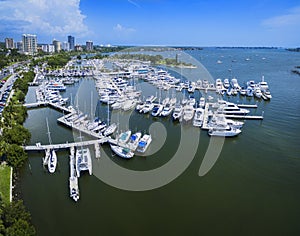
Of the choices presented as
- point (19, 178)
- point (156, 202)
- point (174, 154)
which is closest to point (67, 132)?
point (19, 178)

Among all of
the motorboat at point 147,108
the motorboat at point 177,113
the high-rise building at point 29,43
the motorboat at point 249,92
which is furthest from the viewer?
the high-rise building at point 29,43

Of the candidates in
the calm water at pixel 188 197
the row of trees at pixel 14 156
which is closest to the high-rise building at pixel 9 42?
the row of trees at pixel 14 156

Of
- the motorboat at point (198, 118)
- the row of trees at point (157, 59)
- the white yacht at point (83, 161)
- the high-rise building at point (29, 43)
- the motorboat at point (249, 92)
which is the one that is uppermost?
the high-rise building at point (29, 43)

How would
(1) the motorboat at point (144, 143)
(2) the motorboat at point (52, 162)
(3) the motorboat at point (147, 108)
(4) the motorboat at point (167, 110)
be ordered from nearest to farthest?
(2) the motorboat at point (52, 162) → (1) the motorboat at point (144, 143) → (4) the motorboat at point (167, 110) → (3) the motorboat at point (147, 108)

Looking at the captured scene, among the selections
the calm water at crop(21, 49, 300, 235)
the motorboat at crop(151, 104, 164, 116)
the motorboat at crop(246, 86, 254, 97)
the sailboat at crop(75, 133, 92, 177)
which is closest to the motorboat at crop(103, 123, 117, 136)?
the calm water at crop(21, 49, 300, 235)

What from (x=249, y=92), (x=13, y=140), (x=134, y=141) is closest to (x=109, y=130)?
(x=134, y=141)

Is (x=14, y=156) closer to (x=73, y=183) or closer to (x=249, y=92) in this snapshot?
(x=73, y=183)

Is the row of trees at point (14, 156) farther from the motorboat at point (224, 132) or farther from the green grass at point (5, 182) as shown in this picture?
the motorboat at point (224, 132)

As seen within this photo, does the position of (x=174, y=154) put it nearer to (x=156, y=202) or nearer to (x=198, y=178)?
(x=198, y=178)
